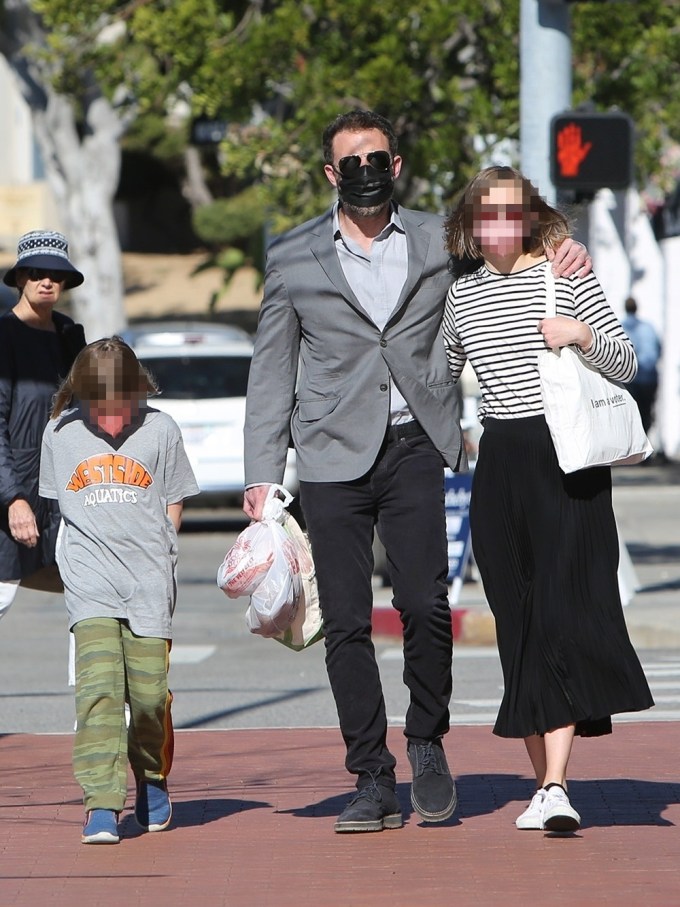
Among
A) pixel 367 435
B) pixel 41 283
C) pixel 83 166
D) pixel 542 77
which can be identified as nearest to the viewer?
pixel 367 435

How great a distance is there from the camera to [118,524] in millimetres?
5566

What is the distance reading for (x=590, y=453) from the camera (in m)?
5.35

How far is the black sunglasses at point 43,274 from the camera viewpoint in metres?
6.77

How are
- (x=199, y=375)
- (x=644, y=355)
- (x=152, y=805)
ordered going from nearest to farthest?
1. (x=152, y=805)
2. (x=199, y=375)
3. (x=644, y=355)

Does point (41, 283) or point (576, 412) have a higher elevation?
point (41, 283)

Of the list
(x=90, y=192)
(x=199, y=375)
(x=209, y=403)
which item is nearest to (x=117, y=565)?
(x=209, y=403)

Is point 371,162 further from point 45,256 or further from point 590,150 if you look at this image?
point 590,150

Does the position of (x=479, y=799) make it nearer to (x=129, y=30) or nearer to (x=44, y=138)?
(x=129, y=30)

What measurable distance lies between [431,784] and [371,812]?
7.9 inches

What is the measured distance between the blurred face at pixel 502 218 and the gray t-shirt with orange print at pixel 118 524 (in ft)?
3.80

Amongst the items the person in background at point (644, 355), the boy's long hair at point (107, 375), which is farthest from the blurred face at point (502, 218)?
the person in background at point (644, 355)

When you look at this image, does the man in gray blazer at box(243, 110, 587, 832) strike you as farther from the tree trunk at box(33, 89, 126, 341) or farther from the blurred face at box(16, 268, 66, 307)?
the tree trunk at box(33, 89, 126, 341)

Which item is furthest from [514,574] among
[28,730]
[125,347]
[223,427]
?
[223,427]

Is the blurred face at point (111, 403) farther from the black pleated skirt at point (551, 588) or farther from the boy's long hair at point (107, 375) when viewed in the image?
the black pleated skirt at point (551, 588)
